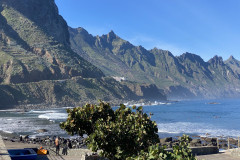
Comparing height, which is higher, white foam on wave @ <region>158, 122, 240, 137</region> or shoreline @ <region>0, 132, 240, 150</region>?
shoreline @ <region>0, 132, 240, 150</region>

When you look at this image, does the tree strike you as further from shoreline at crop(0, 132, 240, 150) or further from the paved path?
shoreline at crop(0, 132, 240, 150)

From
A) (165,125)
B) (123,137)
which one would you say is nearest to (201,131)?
(165,125)

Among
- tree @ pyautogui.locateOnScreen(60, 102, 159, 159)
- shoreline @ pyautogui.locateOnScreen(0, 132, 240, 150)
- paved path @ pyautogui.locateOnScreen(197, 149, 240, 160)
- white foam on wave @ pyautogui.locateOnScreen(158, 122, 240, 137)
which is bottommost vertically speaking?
white foam on wave @ pyautogui.locateOnScreen(158, 122, 240, 137)

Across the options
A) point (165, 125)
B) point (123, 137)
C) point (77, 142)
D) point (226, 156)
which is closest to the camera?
point (123, 137)

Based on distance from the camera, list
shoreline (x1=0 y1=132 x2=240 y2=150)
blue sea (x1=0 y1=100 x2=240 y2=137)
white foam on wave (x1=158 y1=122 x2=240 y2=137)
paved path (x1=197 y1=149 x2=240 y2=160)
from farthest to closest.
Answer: white foam on wave (x1=158 y1=122 x2=240 y2=137) < blue sea (x1=0 y1=100 x2=240 y2=137) < shoreline (x1=0 y1=132 x2=240 y2=150) < paved path (x1=197 y1=149 x2=240 y2=160)

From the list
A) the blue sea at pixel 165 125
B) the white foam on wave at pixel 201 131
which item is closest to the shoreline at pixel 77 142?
the blue sea at pixel 165 125

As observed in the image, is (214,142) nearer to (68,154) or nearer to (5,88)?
(68,154)

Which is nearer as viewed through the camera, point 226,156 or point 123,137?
point 123,137

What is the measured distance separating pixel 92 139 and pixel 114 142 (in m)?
1.02

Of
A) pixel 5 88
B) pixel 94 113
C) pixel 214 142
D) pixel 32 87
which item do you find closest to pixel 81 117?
pixel 94 113

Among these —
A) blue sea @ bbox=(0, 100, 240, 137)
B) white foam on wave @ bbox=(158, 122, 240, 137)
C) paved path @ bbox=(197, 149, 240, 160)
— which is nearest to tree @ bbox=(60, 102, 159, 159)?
paved path @ bbox=(197, 149, 240, 160)

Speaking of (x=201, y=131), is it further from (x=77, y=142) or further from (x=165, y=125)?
(x=77, y=142)

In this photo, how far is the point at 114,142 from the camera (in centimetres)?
1202

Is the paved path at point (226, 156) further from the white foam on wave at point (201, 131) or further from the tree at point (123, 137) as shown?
the white foam on wave at point (201, 131)
